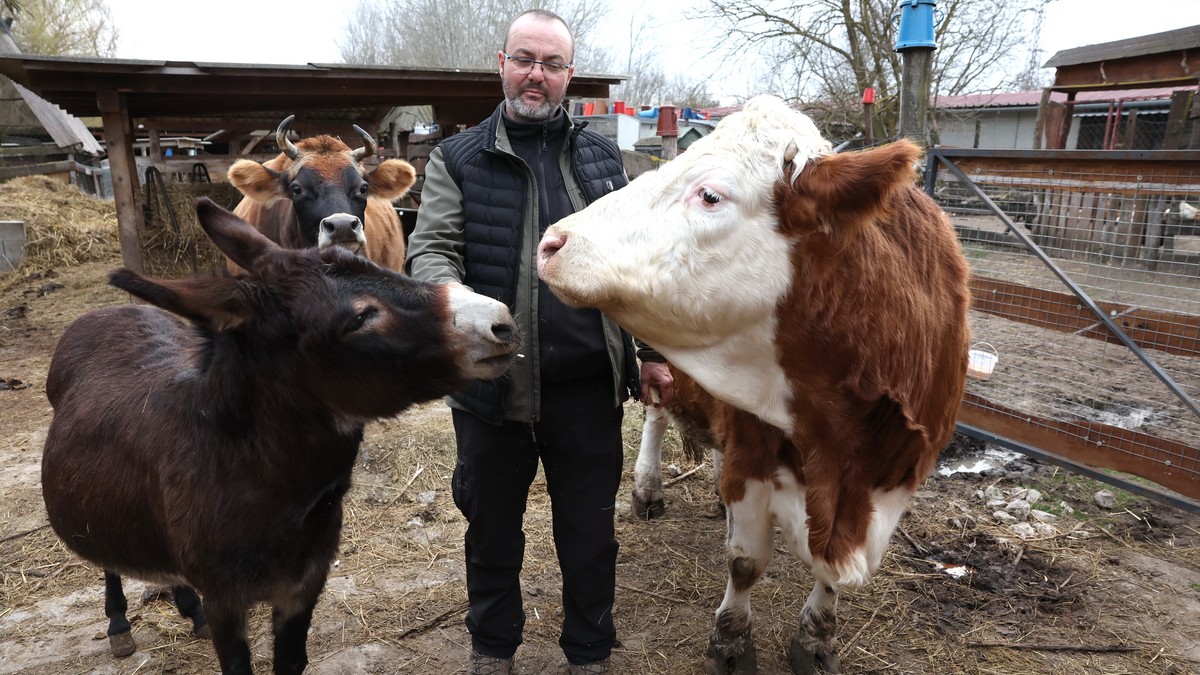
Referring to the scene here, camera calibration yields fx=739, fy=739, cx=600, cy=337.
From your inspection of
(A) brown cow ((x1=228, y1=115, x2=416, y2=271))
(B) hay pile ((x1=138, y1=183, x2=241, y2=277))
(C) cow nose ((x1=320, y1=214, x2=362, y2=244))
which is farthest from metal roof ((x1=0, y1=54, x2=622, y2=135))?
(C) cow nose ((x1=320, y1=214, x2=362, y2=244))

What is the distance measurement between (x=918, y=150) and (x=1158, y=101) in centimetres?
1910

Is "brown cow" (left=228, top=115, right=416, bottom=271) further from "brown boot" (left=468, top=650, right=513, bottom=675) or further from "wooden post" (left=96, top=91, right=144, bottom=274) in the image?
"brown boot" (left=468, top=650, right=513, bottom=675)

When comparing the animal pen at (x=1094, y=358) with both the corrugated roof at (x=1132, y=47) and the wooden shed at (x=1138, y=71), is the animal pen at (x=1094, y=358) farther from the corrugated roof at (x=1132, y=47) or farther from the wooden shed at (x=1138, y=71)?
the corrugated roof at (x=1132, y=47)

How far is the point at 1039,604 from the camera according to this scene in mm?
3438

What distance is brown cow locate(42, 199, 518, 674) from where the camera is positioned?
6.84 feet

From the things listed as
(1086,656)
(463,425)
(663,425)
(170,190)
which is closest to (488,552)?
(463,425)

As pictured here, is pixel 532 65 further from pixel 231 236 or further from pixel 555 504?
pixel 555 504

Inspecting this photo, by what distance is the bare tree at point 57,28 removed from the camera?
29.4 metres

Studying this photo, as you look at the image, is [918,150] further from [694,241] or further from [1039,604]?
[1039,604]

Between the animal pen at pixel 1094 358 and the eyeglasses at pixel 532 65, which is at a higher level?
the eyeglasses at pixel 532 65

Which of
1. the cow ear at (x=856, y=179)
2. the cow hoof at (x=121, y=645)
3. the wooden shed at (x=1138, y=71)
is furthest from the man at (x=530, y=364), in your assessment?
the wooden shed at (x=1138, y=71)

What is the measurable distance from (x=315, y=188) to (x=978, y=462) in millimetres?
5554

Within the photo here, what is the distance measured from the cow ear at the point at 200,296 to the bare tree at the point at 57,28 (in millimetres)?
33786

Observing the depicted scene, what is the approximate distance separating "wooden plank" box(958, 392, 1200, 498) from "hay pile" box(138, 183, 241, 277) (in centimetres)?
929
